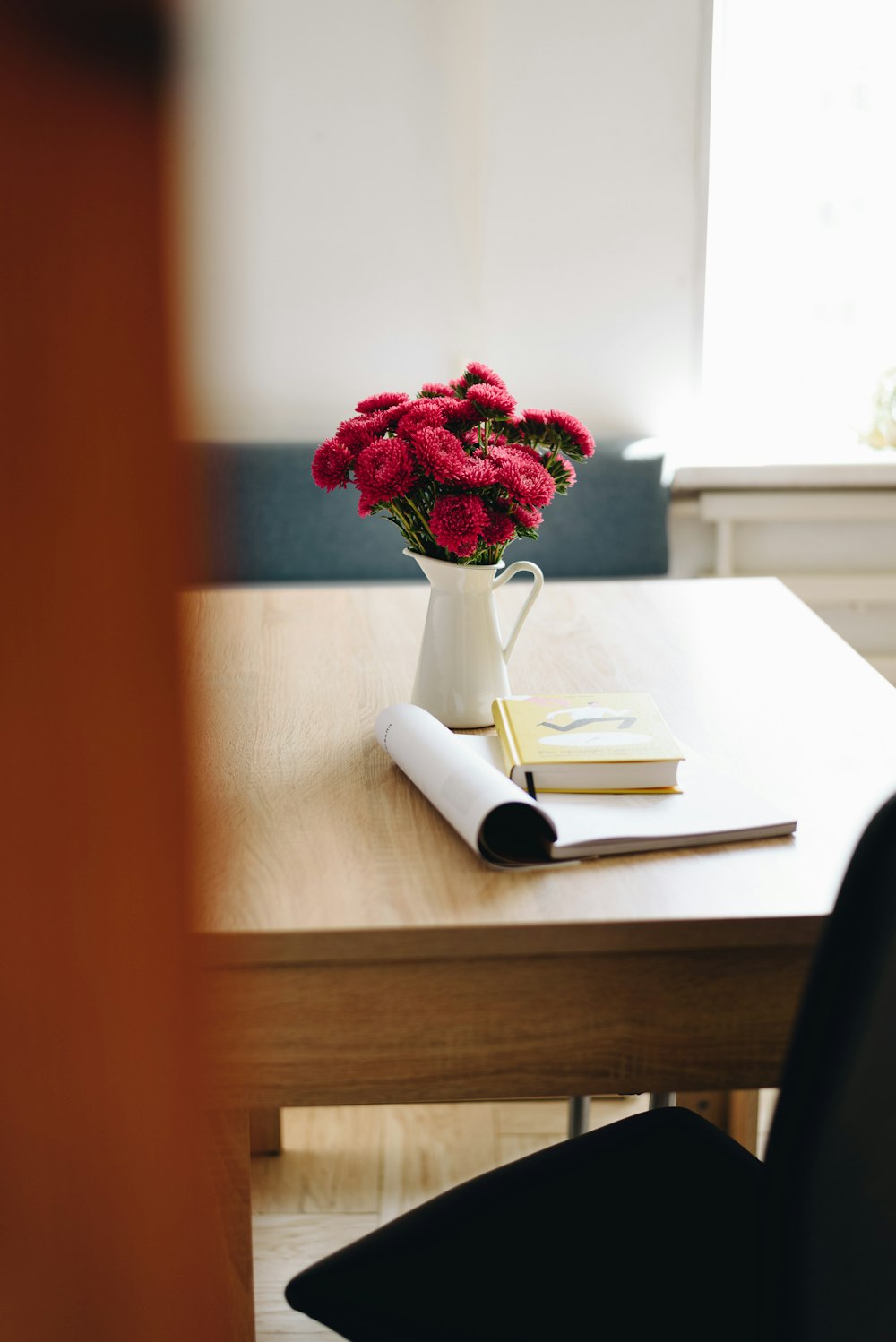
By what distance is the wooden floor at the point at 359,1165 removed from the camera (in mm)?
1471

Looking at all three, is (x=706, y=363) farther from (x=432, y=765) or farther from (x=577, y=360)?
(x=432, y=765)

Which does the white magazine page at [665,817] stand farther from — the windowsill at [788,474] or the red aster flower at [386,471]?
the windowsill at [788,474]

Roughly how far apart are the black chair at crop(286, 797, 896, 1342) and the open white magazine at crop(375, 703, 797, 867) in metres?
0.21

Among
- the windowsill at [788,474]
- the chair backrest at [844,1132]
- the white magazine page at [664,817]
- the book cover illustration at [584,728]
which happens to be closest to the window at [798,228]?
the windowsill at [788,474]

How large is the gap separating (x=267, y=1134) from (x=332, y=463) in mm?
1038

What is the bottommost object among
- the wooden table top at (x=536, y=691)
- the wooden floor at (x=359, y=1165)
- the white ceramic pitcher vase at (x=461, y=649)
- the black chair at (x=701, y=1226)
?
the wooden floor at (x=359, y=1165)

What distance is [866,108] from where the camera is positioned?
2.62 meters

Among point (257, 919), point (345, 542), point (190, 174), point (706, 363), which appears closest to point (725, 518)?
point (706, 363)

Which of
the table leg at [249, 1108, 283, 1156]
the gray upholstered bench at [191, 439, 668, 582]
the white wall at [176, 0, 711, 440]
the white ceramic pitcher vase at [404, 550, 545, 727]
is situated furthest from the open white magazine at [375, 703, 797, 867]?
the white wall at [176, 0, 711, 440]

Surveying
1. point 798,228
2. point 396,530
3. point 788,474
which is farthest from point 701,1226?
point 798,228

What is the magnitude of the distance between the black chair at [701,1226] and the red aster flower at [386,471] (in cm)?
52

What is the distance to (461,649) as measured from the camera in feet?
3.55

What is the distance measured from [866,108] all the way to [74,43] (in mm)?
2920

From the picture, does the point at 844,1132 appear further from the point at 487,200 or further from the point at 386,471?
the point at 487,200
